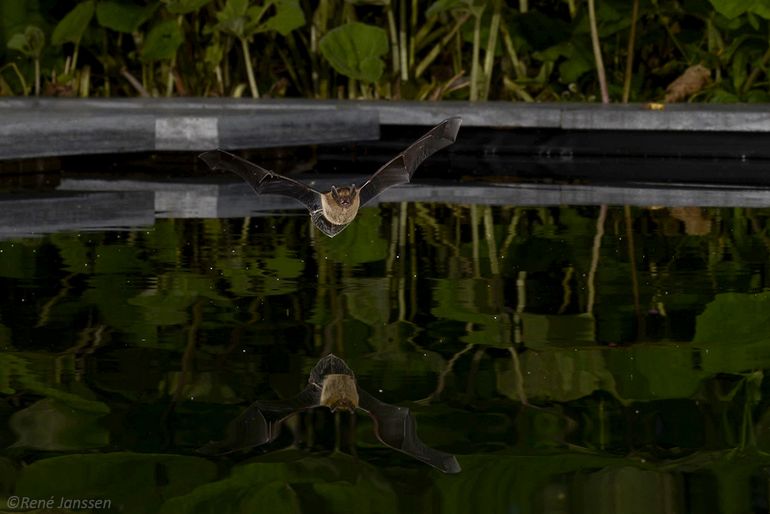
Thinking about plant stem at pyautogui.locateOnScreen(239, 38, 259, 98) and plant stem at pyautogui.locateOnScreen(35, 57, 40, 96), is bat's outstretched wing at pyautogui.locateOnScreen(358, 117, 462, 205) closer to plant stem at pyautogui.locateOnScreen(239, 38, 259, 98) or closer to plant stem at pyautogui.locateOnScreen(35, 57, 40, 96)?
plant stem at pyautogui.locateOnScreen(239, 38, 259, 98)

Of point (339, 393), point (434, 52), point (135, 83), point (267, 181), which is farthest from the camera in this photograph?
point (135, 83)

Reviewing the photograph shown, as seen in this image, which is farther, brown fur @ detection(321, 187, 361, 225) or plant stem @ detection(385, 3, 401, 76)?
plant stem @ detection(385, 3, 401, 76)

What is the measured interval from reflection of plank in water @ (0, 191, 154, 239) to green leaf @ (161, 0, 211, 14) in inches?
108

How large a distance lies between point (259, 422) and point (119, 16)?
7.50 metres

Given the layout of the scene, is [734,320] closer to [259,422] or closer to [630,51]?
[259,422]

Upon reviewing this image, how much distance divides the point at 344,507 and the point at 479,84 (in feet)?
24.8

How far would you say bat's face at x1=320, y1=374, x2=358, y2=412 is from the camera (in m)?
3.23

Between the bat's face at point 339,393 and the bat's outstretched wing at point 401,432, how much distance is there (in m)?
0.01

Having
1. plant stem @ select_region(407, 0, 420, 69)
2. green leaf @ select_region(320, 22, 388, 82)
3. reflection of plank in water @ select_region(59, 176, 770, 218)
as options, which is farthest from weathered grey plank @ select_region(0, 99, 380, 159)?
plant stem @ select_region(407, 0, 420, 69)

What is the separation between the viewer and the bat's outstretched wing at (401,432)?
110 inches

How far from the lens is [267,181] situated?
15.2ft

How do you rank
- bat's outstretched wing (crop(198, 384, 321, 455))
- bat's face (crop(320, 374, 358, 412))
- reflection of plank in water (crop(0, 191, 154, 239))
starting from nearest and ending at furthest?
bat's outstretched wing (crop(198, 384, 321, 455)) < bat's face (crop(320, 374, 358, 412)) < reflection of plank in water (crop(0, 191, 154, 239))

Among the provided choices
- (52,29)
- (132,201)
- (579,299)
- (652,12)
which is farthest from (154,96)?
(579,299)

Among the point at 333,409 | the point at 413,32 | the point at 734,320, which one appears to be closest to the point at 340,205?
the point at 734,320
